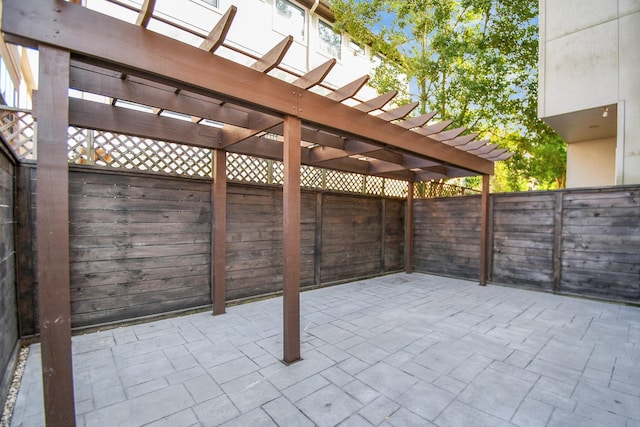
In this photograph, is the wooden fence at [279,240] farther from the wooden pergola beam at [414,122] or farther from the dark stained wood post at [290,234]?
the wooden pergola beam at [414,122]

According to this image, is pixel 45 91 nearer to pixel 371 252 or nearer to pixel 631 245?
pixel 371 252

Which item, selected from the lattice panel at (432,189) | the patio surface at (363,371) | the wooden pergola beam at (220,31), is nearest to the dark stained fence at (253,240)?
the patio surface at (363,371)

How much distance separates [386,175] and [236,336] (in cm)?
389

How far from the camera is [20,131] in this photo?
273 cm

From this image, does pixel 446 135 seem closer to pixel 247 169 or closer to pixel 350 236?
pixel 350 236

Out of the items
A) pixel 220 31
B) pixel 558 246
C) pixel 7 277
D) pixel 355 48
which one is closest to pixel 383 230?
pixel 558 246

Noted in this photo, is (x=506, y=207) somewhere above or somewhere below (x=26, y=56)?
below

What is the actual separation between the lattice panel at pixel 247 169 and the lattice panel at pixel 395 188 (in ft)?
10.1

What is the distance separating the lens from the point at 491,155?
504 cm

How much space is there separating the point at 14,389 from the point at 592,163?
32.4 ft

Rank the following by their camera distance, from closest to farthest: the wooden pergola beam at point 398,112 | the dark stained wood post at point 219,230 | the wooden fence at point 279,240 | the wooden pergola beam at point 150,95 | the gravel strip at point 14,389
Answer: the gravel strip at point 14,389, the wooden pergola beam at point 150,95, the wooden pergola beam at point 398,112, the wooden fence at point 279,240, the dark stained wood post at point 219,230

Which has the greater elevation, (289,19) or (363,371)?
(289,19)

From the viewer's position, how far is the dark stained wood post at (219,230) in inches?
143

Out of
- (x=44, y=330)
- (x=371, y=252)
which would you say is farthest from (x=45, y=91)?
(x=371, y=252)
